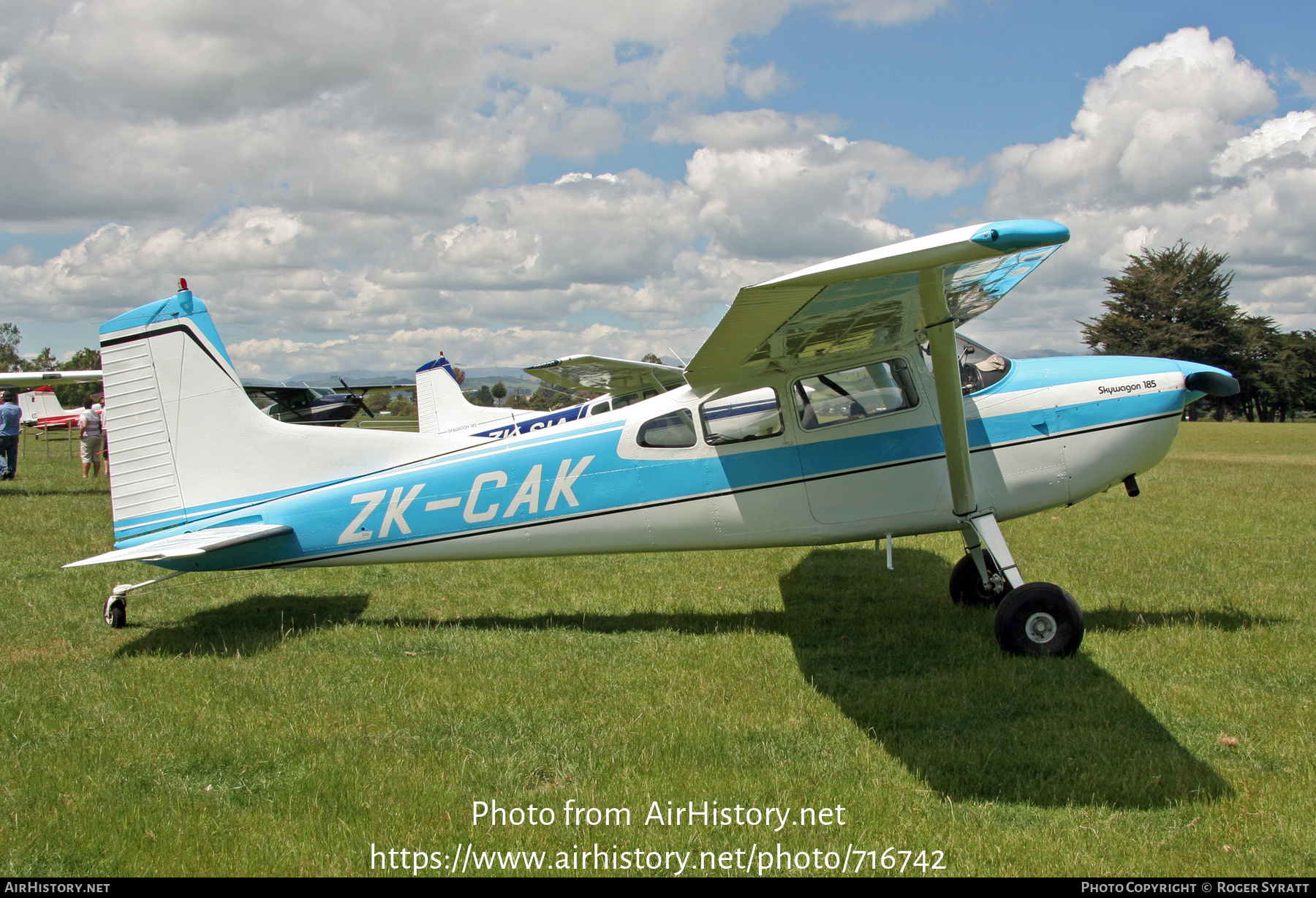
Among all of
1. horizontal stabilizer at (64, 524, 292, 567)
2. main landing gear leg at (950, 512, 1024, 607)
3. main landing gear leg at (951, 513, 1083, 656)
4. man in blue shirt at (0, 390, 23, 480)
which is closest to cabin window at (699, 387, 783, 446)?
main landing gear leg at (950, 512, 1024, 607)

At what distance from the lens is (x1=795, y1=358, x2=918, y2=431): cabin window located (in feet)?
20.5

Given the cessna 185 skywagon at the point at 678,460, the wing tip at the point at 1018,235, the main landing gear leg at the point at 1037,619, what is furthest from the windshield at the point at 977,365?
the wing tip at the point at 1018,235

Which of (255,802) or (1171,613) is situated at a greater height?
(255,802)

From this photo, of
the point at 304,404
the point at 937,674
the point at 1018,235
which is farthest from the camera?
the point at 304,404

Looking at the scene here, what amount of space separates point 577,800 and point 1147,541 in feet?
28.8

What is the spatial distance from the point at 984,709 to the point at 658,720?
1879mm

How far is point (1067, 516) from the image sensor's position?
12.1 m

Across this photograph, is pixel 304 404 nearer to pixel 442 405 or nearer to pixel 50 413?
pixel 442 405

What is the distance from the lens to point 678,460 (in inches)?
250

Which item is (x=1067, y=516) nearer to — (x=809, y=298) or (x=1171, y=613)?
(x=1171, y=613)

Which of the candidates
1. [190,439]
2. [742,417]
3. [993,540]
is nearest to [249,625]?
[190,439]

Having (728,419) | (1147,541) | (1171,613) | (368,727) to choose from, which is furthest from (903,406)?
(1147,541)

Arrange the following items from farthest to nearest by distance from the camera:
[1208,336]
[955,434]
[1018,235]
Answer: [1208,336]
[955,434]
[1018,235]

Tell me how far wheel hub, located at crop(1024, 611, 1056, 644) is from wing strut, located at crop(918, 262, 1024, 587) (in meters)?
0.25
